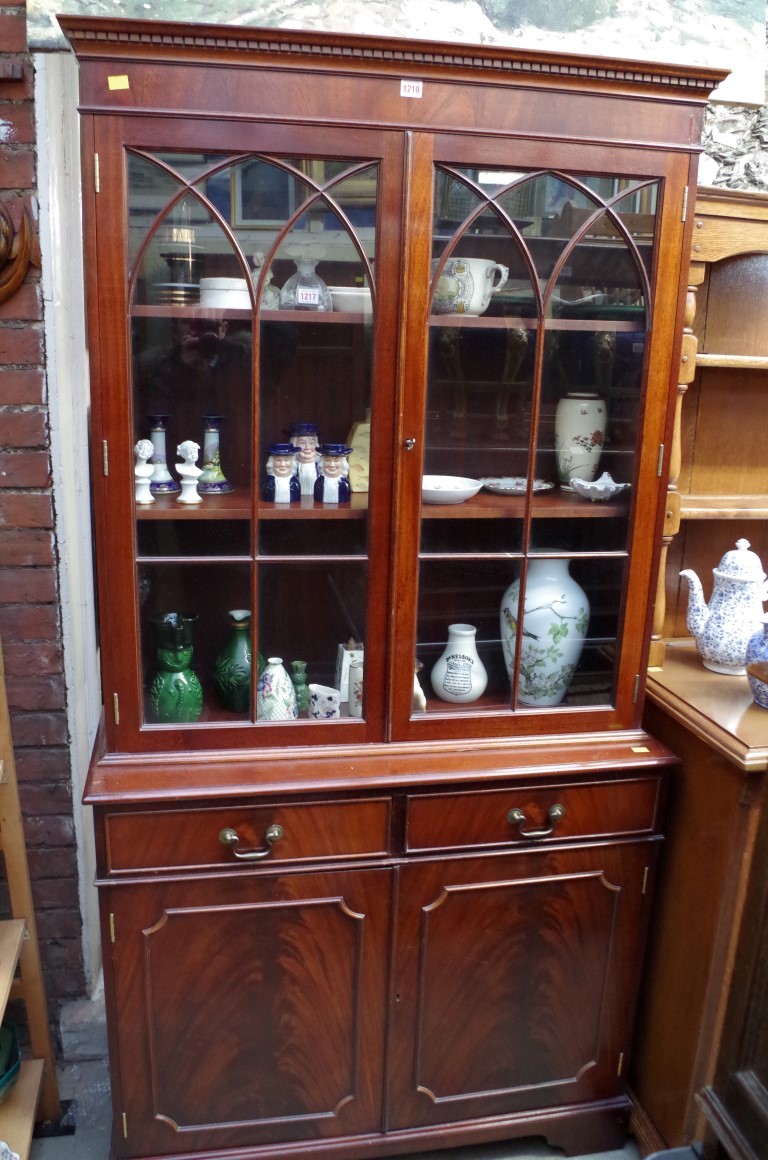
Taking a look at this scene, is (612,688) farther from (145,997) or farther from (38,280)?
(38,280)

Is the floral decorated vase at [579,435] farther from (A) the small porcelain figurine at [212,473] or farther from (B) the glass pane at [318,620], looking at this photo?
(A) the small porcelain figurine at [212,473]

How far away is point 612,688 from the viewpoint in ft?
4.83

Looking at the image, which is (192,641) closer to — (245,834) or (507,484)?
(245,834)

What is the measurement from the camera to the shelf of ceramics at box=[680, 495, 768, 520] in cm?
161

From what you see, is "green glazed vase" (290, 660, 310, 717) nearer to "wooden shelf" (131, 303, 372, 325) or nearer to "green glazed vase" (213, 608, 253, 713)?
"green glazed vase" (213, 608, 253, 713)

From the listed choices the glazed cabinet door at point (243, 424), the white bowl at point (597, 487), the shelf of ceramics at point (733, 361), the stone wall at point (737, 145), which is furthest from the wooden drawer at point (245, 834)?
the stone wall at point (737, 145)

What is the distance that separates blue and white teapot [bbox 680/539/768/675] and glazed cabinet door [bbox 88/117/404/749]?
60 cm

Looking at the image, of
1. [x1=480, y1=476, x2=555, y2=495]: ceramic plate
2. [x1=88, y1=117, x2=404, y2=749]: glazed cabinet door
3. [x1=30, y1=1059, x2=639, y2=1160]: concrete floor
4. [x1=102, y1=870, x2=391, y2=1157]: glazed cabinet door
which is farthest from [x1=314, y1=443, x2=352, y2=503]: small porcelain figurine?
[x1=30, y1=1059, x2=639, y2=1160]: concrete floor

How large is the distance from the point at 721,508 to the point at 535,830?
0.68m

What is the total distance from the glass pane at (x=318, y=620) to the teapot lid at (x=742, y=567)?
2.11ft

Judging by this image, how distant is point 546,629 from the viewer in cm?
146

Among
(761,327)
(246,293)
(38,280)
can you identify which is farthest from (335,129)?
(761,327)

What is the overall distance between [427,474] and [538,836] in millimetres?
610

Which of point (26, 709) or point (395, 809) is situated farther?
point (26, 709)
